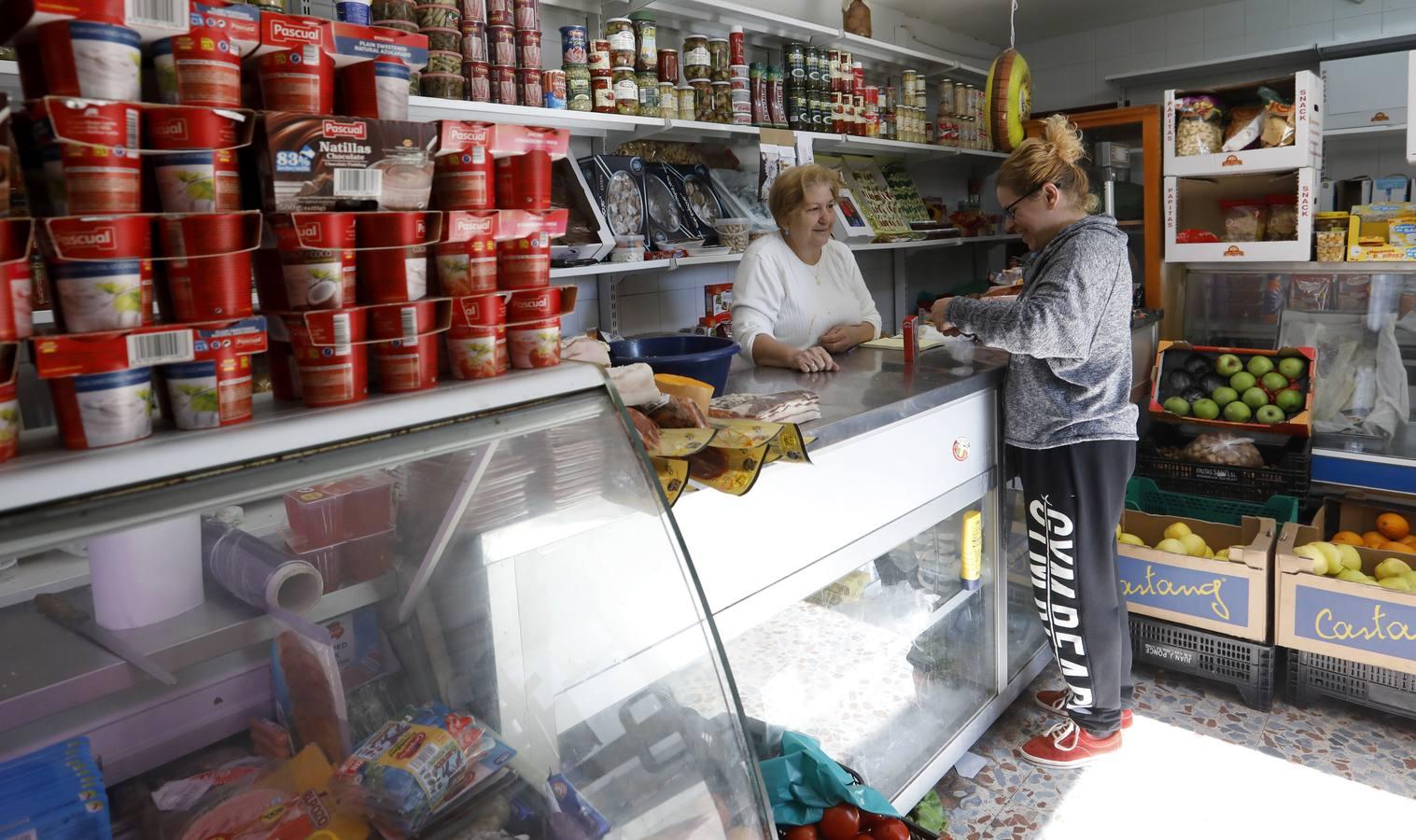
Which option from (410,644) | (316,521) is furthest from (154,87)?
(410,644)

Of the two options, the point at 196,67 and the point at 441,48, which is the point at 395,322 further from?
the point at 441,48

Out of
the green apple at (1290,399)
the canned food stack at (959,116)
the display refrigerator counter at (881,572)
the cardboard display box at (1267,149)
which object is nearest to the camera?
the display refrigerator counter at (881,572)

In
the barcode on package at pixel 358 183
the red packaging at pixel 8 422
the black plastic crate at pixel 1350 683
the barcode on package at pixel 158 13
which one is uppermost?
the barcode on package at pixel 158 13

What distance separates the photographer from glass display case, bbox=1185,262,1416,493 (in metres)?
3.88

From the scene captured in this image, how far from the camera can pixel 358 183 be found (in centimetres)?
99

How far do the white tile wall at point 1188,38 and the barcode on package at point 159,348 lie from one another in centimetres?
645

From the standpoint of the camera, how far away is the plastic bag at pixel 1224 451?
3.84 m

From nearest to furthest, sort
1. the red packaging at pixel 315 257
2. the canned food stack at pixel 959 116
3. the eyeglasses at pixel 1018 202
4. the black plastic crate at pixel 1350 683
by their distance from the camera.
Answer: the red packaging at pixel 315 257
the eyeglasses at pixel 1018 202
the black plastic crate at pixel 1350 683
the canned food stack at pixel 959 116

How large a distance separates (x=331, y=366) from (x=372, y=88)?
0.32m

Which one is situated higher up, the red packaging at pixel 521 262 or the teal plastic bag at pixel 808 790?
the red packaging at pixel 521 262

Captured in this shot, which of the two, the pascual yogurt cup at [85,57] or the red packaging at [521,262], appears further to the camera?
the red packaging at [521,262]

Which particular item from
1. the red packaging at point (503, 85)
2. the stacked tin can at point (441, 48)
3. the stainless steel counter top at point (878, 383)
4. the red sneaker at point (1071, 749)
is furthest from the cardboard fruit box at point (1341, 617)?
the stacked tin can at point (441, 48)

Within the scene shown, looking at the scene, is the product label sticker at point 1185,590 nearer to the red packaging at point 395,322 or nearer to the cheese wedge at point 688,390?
the cheese wedge at point 688,390

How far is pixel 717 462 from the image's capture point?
150 cm
